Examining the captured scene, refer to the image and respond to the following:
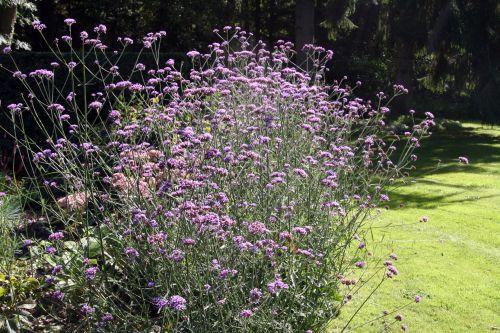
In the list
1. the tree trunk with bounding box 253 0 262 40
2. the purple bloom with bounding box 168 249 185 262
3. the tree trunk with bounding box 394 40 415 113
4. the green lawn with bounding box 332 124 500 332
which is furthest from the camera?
the tree trunk with bounding box 253 0 262 40

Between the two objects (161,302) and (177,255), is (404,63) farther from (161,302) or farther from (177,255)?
(161,302)

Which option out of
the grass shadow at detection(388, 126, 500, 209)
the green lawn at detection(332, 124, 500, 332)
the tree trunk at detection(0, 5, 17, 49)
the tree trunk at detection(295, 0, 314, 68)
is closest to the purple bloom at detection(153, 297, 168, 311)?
the green lawn at detection(332, 124, 500, 332)

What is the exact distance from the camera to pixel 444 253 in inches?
250

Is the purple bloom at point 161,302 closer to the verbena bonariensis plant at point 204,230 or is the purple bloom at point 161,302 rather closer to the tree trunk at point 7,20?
the verbena bonariensis plant at point 204,230

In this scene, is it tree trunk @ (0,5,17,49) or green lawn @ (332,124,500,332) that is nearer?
green lawn @ (332,124,500,332)

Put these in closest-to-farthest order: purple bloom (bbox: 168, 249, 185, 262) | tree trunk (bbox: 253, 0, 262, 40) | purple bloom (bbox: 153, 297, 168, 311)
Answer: purple bloom (bbox: 153, 297, 168, 311), purple bloom (bbox: 168, 249, 185, 262), tree trunk (bbox: 253, 0, 262, 40)

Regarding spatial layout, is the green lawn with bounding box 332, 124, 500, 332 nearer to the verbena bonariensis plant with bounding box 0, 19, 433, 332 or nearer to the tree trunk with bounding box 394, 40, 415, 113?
the verbena bonariensis plant with bounding box 0, 19, 433, 332

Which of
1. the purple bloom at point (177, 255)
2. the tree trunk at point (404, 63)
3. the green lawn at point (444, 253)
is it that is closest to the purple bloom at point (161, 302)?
the purple bloom at point (177, 255)

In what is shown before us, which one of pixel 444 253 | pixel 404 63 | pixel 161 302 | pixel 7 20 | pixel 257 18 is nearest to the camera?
pixel 161 302

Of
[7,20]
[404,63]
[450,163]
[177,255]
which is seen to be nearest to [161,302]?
[177,255]

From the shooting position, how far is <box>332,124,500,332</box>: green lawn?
4.80m

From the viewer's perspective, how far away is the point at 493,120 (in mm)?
15234

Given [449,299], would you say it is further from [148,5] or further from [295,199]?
[148,5]

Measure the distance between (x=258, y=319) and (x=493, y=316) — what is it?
251 cm
